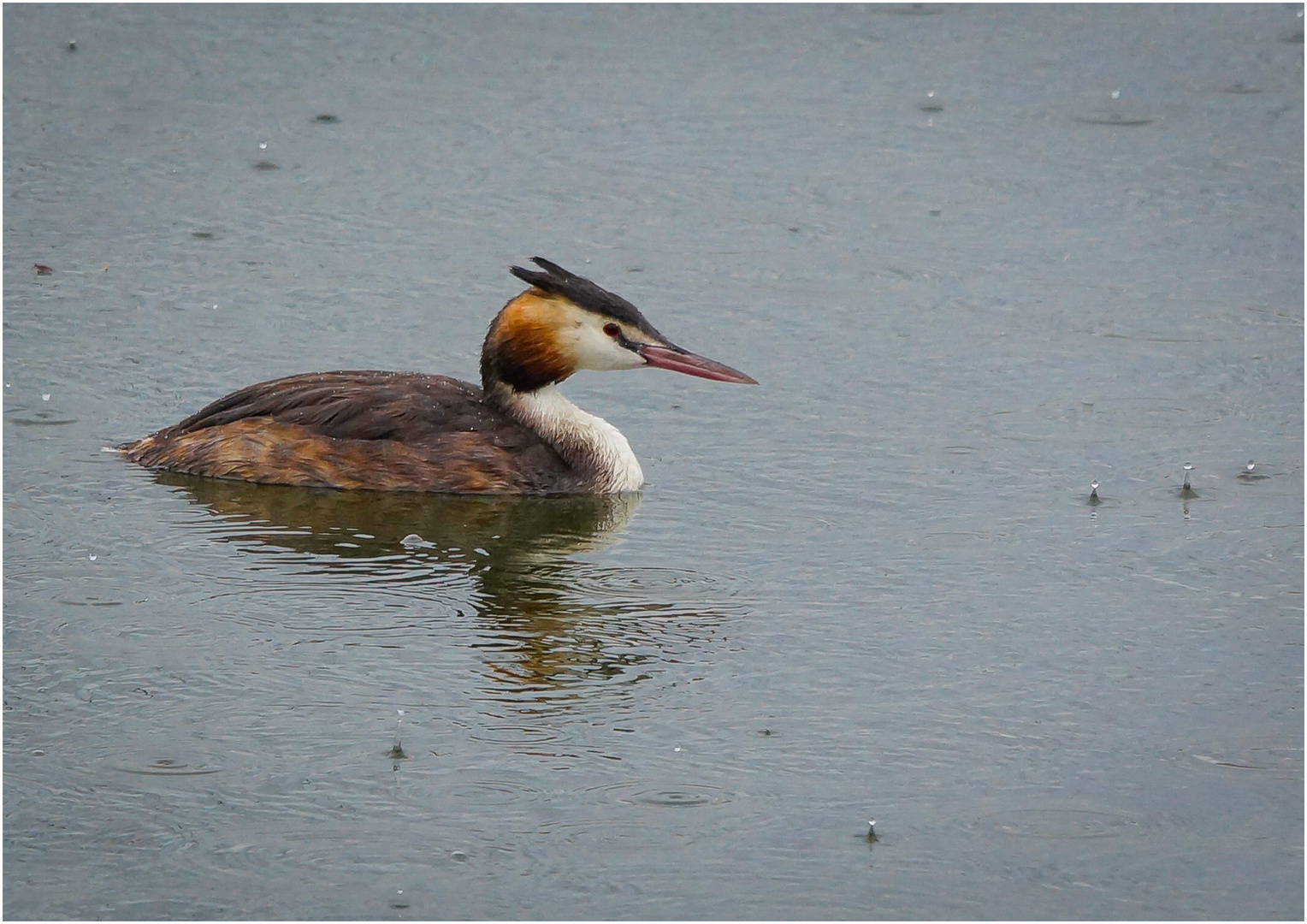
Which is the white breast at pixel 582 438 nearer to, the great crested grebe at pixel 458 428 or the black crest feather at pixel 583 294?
the great crested grebe at pixel 458 428

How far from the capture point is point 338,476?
348 inches

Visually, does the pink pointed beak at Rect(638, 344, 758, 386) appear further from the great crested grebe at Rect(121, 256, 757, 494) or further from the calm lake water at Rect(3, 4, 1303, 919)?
the calm lake water at Rect(3, 4, 1303, 919)

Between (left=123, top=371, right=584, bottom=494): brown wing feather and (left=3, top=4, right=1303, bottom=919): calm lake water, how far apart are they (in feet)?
0.45

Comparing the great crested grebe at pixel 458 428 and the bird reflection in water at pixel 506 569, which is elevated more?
the great crested grebe at pixel 458 428

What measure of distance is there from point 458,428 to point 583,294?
2.50 ft

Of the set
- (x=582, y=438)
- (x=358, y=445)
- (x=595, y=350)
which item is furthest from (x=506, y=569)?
(x=595, y=350)

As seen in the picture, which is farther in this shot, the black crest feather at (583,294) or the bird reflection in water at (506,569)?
the black crest feather at (583,294)

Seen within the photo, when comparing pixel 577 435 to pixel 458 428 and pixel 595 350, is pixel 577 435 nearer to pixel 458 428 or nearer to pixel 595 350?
pixel 595 350

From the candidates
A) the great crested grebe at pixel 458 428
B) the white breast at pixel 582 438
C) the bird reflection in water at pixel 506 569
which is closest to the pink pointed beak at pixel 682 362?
the great crested grebe at pixel 458 428

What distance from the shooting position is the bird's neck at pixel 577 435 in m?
8.85

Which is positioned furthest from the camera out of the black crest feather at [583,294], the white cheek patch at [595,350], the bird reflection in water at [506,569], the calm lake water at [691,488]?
the white cheek patch at [595,350]

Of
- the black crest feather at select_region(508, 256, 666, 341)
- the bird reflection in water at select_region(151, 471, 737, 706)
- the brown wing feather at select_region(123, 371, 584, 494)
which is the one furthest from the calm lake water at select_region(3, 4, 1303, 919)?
the black crest feather at select_region(508, 256, 666, 341)

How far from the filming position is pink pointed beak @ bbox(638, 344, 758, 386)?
890cm

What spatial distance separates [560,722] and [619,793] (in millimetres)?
531
